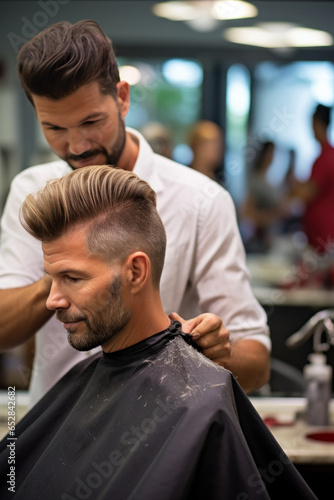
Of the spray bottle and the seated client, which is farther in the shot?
the spray bottle

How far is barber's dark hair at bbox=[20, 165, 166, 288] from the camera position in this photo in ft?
4.98

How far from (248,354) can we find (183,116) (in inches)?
178

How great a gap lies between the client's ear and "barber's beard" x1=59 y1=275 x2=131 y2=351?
3 centimetres

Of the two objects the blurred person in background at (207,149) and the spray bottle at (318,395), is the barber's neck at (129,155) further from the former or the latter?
the blurred person in background at (207,149)

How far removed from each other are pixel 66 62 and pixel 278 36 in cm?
425

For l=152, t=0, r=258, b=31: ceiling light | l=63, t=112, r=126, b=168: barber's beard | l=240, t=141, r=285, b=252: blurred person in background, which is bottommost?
l=240, t=141, r=285, b=252: blurred person in background

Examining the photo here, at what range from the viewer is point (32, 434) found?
174 cm

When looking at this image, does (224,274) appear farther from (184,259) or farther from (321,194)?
(321,194)

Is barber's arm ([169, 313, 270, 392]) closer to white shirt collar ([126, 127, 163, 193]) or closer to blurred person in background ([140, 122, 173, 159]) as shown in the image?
white shirt collar ([126, 127, 163, 193])

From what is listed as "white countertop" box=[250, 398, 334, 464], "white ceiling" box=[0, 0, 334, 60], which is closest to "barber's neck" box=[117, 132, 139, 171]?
"white countertop" box=[250, 398, 334, 464]

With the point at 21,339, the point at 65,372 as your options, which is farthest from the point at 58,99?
the point at 65,372

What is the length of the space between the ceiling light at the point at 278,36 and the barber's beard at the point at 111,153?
3.86m

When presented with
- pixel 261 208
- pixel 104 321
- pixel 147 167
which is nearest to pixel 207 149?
pixel 261 208

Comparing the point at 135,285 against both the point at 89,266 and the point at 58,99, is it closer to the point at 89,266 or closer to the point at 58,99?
the point at 89,266
